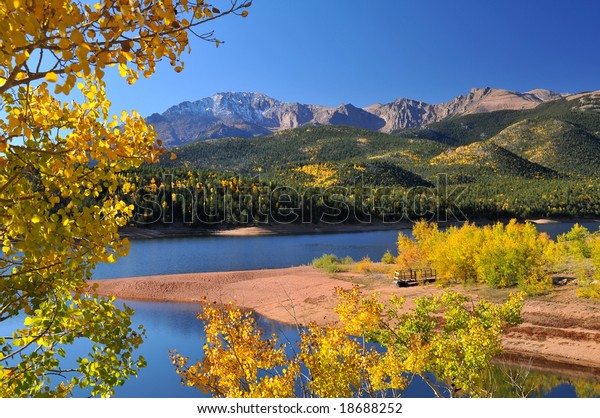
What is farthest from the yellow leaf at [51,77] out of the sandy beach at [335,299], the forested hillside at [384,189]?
the forested hillside at [384,189]

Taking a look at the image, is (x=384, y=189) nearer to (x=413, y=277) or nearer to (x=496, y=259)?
(x=413, y=277)

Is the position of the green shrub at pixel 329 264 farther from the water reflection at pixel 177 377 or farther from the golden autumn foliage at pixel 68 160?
the golden autumn foliage at pixel 68 160

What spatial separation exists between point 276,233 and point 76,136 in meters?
78.2

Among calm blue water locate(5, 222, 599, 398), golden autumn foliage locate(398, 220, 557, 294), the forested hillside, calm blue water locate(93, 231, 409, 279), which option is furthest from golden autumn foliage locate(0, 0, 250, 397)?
the forested hillside

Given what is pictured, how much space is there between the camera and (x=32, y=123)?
2.59m

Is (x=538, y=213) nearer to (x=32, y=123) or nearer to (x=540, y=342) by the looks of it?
(x=540, y=342)

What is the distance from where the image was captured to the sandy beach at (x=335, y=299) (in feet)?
61.6

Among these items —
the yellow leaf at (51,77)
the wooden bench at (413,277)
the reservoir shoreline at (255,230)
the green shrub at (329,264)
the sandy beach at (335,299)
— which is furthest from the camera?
the reservoir shoreline at (255,230)

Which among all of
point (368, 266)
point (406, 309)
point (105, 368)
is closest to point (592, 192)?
point (368, 266)

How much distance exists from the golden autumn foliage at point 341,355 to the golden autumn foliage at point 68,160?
1.96m

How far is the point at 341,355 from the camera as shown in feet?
20.2

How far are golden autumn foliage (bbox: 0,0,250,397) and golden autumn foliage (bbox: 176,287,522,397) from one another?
1962mm

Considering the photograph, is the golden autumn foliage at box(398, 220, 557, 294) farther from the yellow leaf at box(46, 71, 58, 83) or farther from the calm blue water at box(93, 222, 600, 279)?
the yellow leaf at box(46, 71, 58, 83)

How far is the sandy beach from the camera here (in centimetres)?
1877
